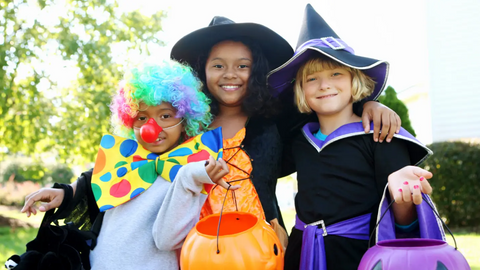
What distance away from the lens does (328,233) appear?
2.35 m

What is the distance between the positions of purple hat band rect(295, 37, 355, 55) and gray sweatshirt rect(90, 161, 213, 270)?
1.06m

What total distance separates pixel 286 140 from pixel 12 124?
850 cm

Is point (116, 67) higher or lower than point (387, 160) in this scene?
higher

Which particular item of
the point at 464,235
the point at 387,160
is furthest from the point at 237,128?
the point at 464,235

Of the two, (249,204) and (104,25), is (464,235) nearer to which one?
(249,204)

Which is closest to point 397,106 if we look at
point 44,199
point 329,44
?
point 329,44

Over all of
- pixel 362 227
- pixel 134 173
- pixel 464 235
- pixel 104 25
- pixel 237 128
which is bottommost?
pixel 464 235

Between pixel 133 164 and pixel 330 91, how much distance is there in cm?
126

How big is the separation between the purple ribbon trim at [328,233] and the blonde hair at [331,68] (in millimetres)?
745

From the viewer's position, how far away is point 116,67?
9828 mm

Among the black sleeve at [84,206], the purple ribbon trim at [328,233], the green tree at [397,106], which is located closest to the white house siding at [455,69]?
the green tree at [397,106]

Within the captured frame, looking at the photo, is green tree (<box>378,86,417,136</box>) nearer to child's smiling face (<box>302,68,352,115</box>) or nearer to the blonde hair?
the blonde hair

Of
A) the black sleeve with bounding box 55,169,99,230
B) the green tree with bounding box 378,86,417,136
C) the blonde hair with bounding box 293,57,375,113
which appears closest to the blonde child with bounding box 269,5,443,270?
the blonde hair with bounding box 293,57,375,113

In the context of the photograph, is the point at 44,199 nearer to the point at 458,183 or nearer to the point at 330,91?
the point at 330,91
